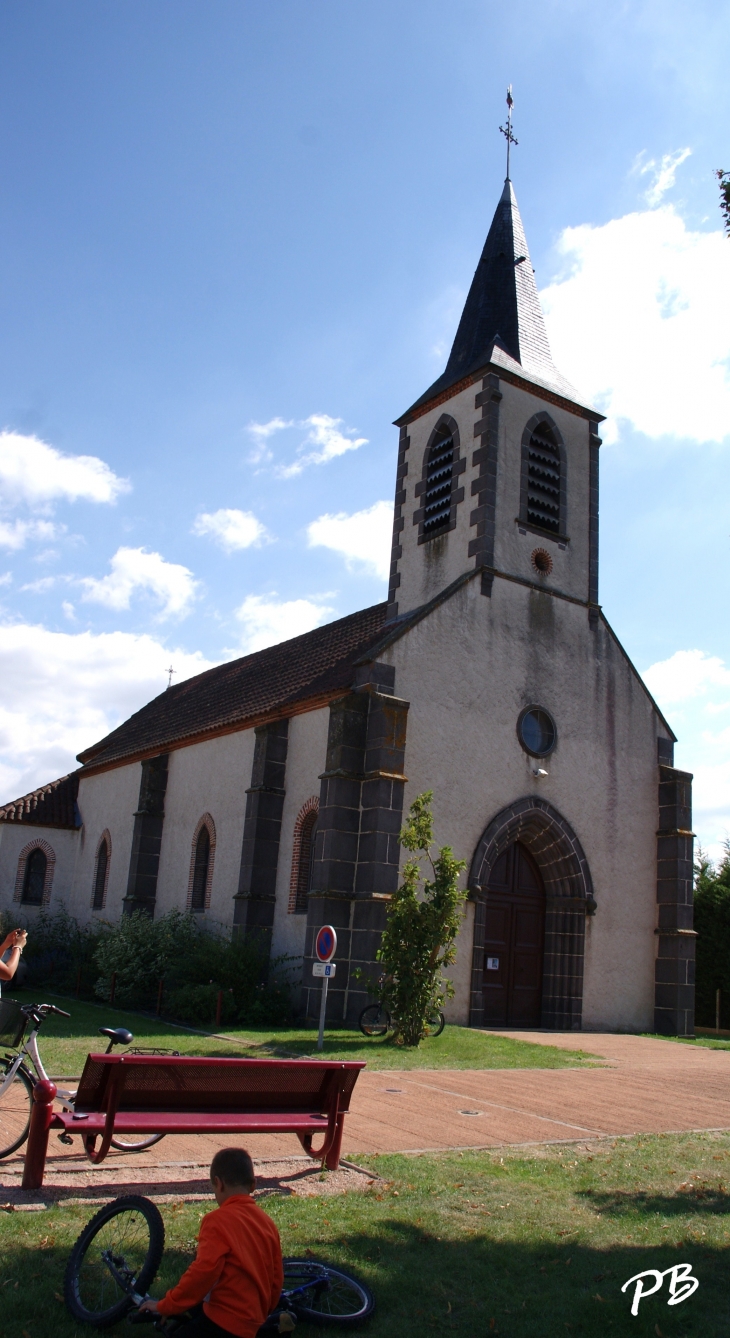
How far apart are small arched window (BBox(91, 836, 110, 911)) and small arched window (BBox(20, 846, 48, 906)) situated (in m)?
2.48

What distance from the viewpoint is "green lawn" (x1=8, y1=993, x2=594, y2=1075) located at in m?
13.0

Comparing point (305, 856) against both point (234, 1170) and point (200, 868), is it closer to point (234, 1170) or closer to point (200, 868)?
point (200, 868)

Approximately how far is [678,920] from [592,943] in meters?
2.11

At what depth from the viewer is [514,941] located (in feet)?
64.4

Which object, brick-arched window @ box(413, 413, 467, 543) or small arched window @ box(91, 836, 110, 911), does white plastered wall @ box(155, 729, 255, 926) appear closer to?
small arched window @ box(91, 836, 110, 911)

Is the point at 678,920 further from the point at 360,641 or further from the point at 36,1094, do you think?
the point at 36,1094

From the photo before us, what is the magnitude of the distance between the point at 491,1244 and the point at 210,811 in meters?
17.1

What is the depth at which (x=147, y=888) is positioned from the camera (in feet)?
81.4

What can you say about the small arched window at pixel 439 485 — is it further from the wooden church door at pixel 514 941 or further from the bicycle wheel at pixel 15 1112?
the bicycle wheel at pixel 15 1112

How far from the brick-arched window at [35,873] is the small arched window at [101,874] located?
2.38 m

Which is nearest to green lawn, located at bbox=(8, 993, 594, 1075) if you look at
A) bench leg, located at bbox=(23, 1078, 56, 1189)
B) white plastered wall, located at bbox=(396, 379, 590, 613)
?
bench leg, located at bbox=(23, 1078, 56, 1189)

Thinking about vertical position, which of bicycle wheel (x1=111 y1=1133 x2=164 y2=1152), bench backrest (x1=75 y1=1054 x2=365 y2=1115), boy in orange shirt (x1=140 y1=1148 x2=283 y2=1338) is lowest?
bicycle wheel (x1=111 y1=1133 x2=164 y2=1152)

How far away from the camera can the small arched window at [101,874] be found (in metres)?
28.1

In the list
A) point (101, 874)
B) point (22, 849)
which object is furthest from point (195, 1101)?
point (22, 849)
